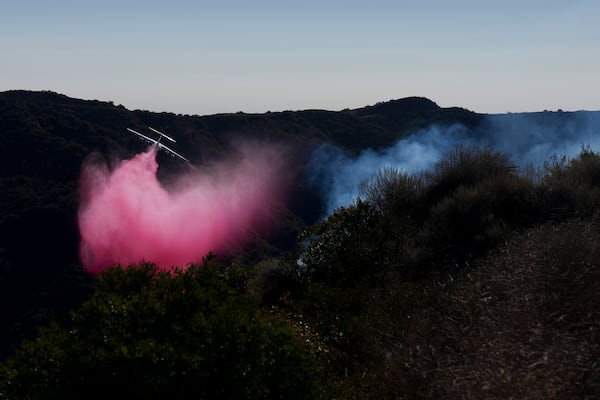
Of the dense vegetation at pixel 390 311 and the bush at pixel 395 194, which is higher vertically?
the bush at pixel 395 194

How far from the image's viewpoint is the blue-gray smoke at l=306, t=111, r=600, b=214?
91075mm

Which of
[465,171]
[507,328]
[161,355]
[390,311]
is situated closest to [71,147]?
[465,171]

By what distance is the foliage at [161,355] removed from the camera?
6809 mm

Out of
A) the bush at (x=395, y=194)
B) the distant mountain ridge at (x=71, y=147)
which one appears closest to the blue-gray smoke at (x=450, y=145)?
the distant mountain ridge at (x=71, y=147)

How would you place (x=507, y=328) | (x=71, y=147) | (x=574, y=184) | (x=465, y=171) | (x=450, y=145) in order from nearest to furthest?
(x=507, y=328), (x=574, y=184), (x=465, y=171), (x=450, y=145), (x=71, y=147)

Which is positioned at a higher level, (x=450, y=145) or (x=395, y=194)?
(x=450, y=145)

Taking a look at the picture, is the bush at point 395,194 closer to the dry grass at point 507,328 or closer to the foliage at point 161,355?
the dry grass at point 507,328

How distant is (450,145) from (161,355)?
95678 mm

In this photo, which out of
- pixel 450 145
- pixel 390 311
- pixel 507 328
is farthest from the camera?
pixel 450 145

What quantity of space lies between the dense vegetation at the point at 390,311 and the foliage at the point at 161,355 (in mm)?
18

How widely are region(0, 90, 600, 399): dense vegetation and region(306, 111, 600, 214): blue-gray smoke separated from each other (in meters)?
67.4

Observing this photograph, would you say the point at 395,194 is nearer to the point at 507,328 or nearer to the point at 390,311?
the point at 390,311

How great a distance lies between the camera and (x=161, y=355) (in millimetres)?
6879

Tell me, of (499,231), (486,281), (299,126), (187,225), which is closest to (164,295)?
(486,281)
